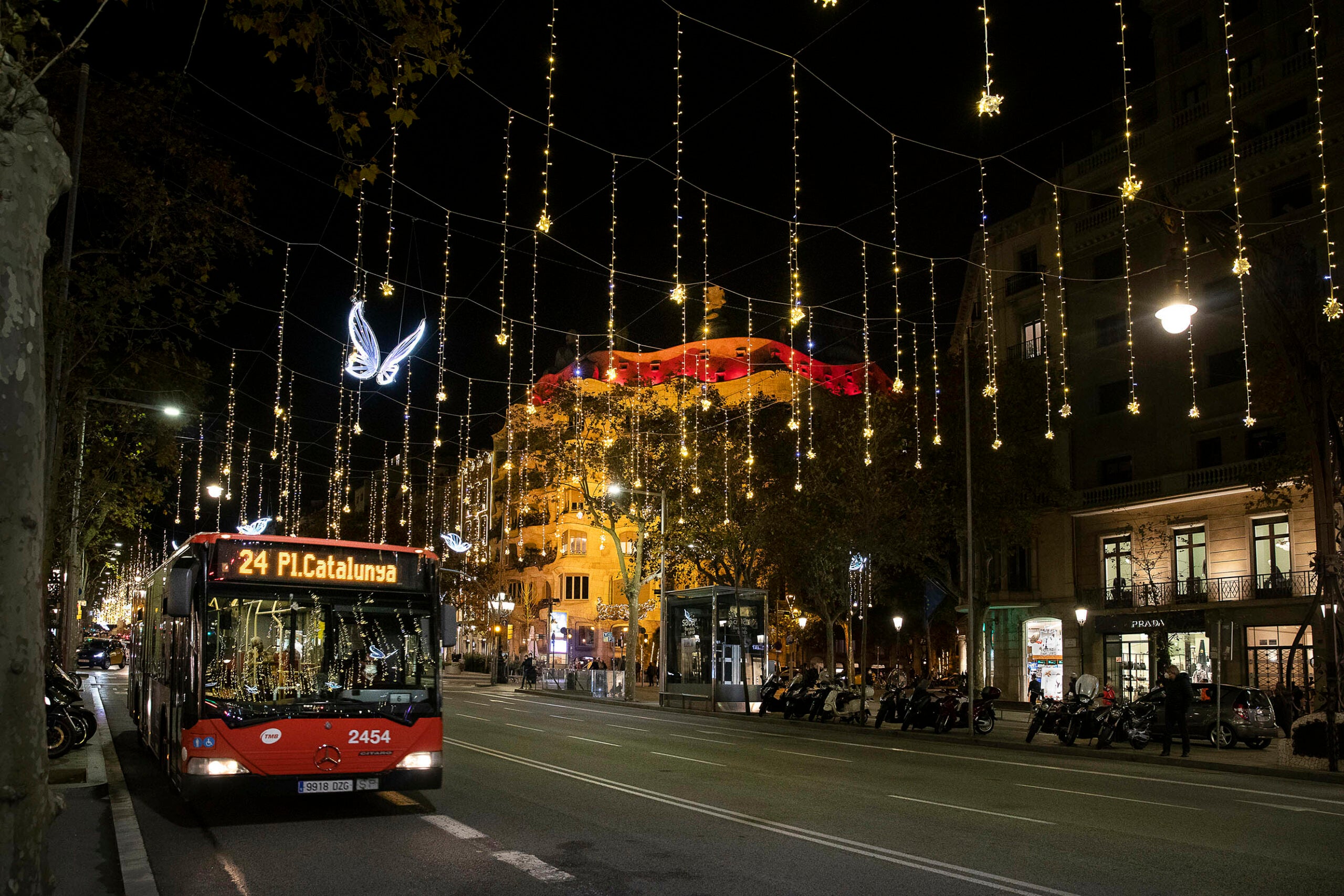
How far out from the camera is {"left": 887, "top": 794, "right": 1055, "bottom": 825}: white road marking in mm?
10945

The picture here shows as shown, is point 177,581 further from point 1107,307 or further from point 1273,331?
point 1107,307

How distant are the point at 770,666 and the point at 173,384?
20.6 m

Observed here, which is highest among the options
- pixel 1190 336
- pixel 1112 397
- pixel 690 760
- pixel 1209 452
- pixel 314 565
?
pixel 1190 336

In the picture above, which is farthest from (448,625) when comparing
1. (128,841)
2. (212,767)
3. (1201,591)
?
(1201,591)

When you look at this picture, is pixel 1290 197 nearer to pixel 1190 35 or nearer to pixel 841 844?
pixel 1190 35

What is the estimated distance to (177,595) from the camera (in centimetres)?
1059

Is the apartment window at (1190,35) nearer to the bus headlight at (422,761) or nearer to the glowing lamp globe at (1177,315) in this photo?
the glowing lamp globe at (1177,315)

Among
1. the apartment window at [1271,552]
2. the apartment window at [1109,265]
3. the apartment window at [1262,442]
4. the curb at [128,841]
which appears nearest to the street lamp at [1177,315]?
the curb at [128,841]

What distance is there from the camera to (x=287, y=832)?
10125mm

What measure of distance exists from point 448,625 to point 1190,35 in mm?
35855

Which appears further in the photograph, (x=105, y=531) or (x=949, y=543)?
(x=949, y=543)

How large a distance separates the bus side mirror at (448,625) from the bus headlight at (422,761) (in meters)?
1.09

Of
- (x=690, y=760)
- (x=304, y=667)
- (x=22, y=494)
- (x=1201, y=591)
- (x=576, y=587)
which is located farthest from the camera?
(x=576, y=587)

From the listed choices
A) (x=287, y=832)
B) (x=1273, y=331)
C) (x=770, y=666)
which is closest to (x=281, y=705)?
(x=287, y=832)
